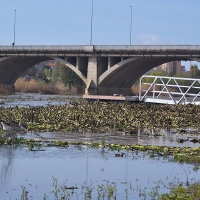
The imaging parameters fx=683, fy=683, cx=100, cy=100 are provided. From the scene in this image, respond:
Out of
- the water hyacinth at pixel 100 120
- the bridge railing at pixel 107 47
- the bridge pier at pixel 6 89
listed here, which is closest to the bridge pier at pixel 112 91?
the bridge railing at pixel 107 47

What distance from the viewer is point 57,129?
111 feet

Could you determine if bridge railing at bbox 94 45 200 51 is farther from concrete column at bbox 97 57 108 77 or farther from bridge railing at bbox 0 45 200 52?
concrete column at bbox 97 57 108 77

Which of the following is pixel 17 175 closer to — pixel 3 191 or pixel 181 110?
pixel 3 191

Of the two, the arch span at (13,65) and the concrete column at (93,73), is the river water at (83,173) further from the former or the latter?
the arch span at (13,65)

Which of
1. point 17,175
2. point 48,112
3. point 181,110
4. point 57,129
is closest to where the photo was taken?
point 17,175

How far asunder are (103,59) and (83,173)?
2717 inches

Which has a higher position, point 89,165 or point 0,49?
point 0,49

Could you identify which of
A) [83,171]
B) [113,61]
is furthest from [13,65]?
[83,171]

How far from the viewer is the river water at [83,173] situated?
18531 mm

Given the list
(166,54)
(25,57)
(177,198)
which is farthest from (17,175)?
(25,57)

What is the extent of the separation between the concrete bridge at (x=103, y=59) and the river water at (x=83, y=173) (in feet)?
176

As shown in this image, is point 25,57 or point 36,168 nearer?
point 36,168

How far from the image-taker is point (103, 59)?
90.1 m

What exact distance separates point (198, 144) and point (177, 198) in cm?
1251
